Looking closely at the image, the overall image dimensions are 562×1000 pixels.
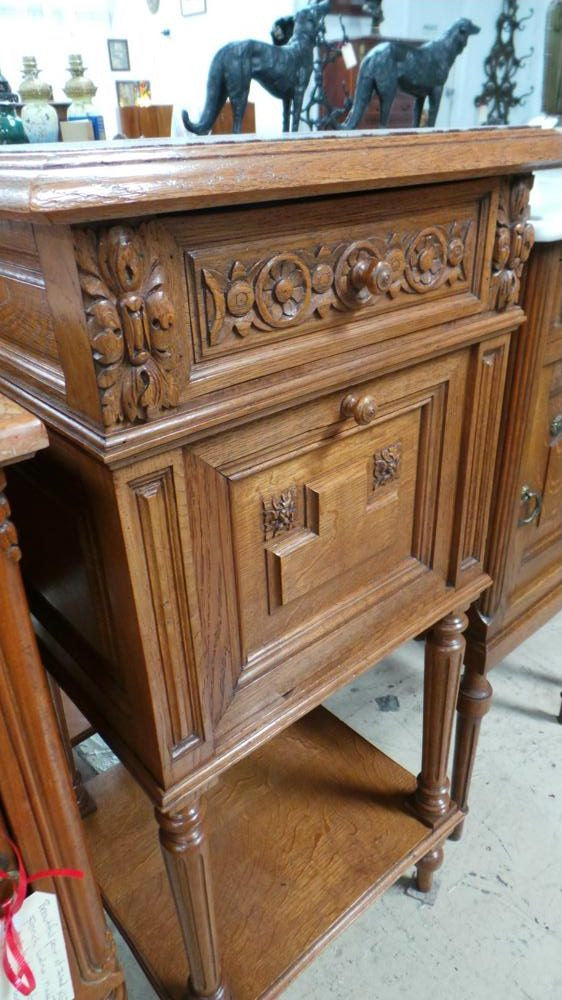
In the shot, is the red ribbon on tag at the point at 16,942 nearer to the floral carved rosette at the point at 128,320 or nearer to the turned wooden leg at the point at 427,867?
the floral carved rosette at the point at 128,320

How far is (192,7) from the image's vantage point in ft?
11.1

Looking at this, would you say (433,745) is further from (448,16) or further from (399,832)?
(448,16)

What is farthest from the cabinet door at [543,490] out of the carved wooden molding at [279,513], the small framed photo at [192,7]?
the small framed photo at [192,7]

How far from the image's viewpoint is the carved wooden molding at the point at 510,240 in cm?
62

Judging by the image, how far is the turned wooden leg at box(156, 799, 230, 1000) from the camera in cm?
58

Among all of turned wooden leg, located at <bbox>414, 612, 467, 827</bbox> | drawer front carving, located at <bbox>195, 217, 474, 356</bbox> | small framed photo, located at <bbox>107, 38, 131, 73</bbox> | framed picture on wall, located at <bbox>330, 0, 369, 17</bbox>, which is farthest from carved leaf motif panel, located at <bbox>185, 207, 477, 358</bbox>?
small framed photo, located at <bbox>107, 38, 131, 73</bbox>

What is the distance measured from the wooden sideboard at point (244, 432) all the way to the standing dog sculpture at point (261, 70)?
10.3 inches

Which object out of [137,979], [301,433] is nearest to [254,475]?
[301,433]

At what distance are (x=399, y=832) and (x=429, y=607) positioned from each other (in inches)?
14.4

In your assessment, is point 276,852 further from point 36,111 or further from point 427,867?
point 36,111

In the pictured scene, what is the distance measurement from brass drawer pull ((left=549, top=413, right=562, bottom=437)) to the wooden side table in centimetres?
76

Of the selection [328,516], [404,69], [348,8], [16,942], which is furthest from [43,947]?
[348,8]

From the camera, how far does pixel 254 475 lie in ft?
1.68

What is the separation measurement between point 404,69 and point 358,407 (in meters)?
0.46
